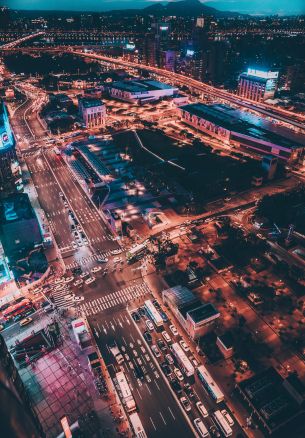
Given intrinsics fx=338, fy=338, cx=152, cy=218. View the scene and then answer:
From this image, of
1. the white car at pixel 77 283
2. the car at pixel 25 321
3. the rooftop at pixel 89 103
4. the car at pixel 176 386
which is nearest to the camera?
the car at pixel 176 386

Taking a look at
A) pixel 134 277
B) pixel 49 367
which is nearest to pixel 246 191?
pixel 134 277

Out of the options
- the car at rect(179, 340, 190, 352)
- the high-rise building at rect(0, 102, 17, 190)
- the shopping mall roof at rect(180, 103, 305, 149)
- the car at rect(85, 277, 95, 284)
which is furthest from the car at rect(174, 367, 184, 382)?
the shopping mall roof at rect(180, 103, 305, 149)

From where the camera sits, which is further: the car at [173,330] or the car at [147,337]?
the car at [173,330]

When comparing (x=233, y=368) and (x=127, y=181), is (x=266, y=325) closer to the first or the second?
(x=233, y=368)

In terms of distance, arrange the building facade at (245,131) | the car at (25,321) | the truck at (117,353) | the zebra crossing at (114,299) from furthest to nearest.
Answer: the building facade at (245,131)
the zebra crossing at (114,299)
the car at (25,321)
the truck at (117,353)

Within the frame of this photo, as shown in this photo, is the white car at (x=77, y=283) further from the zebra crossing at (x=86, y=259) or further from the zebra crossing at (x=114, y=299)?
the zebra crossing at (x=114, y=299)

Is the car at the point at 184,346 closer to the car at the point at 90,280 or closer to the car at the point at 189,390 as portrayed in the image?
the car at the point at 189,390

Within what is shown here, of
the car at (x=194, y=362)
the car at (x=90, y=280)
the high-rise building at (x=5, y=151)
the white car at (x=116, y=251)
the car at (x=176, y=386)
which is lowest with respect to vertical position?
the car at (x=176, y=386)

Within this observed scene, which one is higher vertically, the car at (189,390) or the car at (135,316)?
the car at (135,316)

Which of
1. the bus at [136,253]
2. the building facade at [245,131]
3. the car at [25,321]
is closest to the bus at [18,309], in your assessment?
the car at [25,321]
